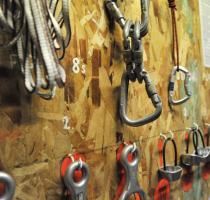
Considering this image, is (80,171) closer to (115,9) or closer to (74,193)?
(74,193)

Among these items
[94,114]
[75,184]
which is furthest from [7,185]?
[94,114]

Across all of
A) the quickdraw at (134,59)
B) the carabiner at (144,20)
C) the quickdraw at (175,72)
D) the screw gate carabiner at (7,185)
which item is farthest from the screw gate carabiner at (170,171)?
the screw gate carabiner at (7,185)

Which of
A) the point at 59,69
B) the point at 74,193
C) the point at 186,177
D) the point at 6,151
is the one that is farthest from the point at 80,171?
the point at 186,177

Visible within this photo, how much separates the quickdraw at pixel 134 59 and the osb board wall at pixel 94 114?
0.03 m

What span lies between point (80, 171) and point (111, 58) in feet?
0.99

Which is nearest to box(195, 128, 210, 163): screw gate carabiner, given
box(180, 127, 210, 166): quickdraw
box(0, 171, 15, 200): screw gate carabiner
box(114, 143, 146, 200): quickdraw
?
box(180, 127, 210, 166): quickdraw

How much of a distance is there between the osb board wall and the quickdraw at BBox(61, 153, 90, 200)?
2 centimetres

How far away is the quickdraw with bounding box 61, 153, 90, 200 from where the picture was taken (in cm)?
69

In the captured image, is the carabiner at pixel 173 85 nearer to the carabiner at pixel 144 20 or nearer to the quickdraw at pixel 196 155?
the quickdraw at pixel 196 155

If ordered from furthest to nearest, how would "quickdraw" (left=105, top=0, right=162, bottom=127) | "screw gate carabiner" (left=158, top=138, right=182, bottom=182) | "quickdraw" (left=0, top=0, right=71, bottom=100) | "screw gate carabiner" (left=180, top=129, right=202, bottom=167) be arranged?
"screw gate carabiner" (left=180, top=129, right=202, bottom=167)
"screw gate carabiner" (left=158, top=138, right=182, bottom=182)
"quickdraw" (left=105, top=0, right=162, bottom=127)
"quickdraw" (left=0, top=0, right=71, bottom=100)

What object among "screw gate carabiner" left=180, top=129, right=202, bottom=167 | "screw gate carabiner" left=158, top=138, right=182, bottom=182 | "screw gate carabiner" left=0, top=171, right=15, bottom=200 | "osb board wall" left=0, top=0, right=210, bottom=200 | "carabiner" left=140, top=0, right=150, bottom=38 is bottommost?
"screw gate carabiner" left=158, top=138, right=182, bottom=182

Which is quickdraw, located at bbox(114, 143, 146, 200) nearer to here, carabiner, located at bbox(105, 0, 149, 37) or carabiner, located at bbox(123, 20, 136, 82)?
carabiner, located at bbox(123, 20, 136, 82)

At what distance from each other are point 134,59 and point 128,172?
29cm

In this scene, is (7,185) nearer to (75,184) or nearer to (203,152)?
(75,184)
